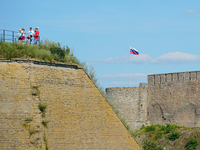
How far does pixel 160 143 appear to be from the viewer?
34.1m

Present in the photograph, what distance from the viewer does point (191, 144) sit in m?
32.2

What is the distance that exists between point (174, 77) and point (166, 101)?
175 cm

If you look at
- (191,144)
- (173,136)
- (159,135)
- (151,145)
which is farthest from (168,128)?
(191,144)

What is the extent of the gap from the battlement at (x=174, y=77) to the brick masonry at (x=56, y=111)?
13.0m

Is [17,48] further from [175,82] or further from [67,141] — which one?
[175,82]

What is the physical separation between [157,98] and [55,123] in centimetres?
1728

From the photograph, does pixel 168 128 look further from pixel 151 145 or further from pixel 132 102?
pixel 132 102

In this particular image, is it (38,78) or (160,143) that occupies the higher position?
(38,78)

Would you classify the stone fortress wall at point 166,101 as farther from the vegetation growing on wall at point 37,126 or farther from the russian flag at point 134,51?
the vegetation growing on wall at point 37,126

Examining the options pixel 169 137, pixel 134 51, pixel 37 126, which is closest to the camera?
pixel 37 126

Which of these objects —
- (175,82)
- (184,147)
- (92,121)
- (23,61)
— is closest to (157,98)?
(175,82)

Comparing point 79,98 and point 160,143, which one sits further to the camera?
point 160,143

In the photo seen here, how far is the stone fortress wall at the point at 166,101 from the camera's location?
34188 mm

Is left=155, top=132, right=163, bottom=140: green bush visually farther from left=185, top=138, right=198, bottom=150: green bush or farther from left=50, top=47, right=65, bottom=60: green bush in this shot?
left=50, top=47, right=65, bottom=60: green bush
